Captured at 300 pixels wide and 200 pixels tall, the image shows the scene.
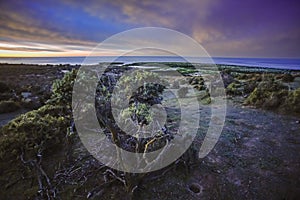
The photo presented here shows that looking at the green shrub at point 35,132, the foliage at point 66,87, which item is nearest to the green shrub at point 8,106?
the green shrub at point 35,132

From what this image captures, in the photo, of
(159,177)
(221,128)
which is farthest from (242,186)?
(221,128)

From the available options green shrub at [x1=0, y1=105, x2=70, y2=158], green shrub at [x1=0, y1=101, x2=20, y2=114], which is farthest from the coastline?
green shrub at [x1=0, y1=101, x2=20, y2=114]

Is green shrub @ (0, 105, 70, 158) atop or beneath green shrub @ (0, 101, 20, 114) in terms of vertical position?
atop

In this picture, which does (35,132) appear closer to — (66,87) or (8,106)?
(66,87)

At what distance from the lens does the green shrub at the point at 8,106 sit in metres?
12.6

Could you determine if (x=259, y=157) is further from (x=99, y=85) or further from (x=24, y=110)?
(x=24, y=110)

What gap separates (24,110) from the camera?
13.2 meters

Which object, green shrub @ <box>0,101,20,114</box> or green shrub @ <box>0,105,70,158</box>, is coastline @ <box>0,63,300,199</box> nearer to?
green shrub @ <box>0,105,70,158</box>

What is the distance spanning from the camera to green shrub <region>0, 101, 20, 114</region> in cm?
1258

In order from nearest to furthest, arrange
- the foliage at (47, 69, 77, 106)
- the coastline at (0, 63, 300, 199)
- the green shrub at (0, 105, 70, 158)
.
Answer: the foliage at (47, 69, 77, 106) < the coastline at (0, 63, 300, 199) < the green shrub at (0, 105, 70, 158)

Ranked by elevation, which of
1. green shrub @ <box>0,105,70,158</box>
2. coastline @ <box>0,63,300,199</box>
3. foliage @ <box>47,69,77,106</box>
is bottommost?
coastline @ <box>0,63,300,199</box>

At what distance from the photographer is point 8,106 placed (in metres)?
12.8

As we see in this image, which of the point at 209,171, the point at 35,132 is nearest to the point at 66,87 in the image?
the point at 35,132

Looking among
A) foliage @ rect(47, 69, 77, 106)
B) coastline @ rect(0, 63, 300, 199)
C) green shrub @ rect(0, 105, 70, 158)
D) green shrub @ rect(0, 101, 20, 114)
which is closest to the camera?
foliage @ rect(47, 69, 77, 106)
